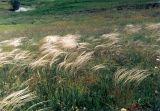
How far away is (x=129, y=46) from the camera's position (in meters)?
14.9

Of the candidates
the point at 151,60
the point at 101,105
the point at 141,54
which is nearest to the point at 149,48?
the point at 141,54

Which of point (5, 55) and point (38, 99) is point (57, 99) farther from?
point (5, 55)

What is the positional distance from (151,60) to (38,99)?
345 centimetres

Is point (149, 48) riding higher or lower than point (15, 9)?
higher

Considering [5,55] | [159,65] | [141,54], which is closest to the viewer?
[5,55]

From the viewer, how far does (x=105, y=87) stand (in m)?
9.33

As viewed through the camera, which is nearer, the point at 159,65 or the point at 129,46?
the point at 159,65

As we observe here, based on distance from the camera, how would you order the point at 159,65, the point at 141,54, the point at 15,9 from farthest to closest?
the point at 15,9 < the point at 141,54 < the point at 159,65

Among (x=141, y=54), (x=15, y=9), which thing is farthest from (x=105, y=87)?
(x=15, y=9)

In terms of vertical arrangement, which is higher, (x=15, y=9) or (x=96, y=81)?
(x=96, y=81)

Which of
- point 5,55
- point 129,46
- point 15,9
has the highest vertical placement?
point 5,55

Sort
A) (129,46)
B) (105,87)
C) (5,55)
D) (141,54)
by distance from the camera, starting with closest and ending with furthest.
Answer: (105,87) < (5,55) < (141,54) < (129,46)

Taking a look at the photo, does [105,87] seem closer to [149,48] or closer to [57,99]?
[57,99]

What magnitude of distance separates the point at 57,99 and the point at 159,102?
1620 millimetres
